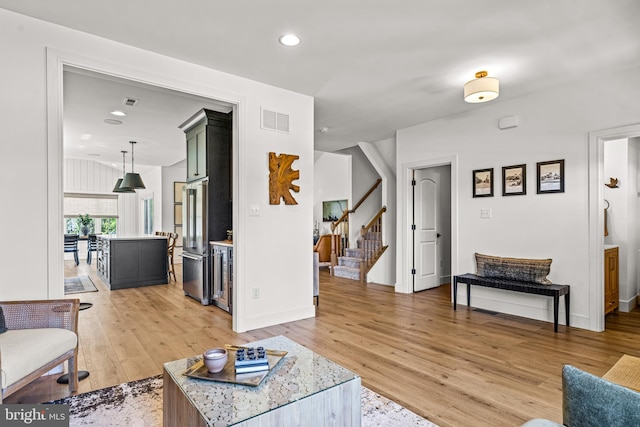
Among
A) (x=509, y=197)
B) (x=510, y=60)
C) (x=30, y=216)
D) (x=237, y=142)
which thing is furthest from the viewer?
(x=509, y=197)

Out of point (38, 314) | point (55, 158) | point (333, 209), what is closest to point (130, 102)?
point (55, 158)

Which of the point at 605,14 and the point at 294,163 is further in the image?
the point at 294,163

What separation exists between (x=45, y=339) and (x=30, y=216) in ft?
3.17

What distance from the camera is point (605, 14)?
2.59m

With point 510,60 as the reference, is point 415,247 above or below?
below

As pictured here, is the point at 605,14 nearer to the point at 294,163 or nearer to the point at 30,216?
the point at 294,163

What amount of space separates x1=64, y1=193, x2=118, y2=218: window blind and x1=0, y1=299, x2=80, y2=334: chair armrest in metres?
10.1

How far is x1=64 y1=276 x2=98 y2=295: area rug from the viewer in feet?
19.6

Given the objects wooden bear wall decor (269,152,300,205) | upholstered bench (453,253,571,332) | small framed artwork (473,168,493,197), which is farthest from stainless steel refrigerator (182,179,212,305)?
small framed artwork (473,168,493,197)

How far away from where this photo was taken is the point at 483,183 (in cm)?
473

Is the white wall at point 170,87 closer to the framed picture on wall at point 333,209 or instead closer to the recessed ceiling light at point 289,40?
the recessed ceiling light at point 289,40

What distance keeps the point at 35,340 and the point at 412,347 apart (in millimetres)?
2838

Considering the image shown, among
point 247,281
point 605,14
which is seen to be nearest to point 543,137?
point 605,14
